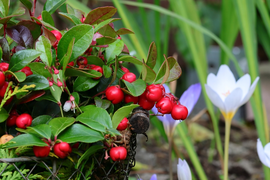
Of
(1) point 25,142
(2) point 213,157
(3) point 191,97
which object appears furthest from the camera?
(2) point 213,157

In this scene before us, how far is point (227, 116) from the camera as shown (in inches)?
13.5

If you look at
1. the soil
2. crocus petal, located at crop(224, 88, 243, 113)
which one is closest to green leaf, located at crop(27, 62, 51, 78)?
crocus petal, located at crop(224, 88, 243, 113)

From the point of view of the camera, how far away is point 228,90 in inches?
14.9

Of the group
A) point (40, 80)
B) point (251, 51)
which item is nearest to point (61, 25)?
point (251, 51)

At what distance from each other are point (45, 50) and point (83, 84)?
0.14ft

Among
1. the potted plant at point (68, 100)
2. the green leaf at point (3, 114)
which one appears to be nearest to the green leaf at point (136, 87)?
the potted plant at point (68, 100)

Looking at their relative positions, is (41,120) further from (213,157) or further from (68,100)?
(213,157)

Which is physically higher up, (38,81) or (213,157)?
(38,81)

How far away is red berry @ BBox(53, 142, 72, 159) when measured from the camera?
0.19m

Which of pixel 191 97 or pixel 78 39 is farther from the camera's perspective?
pixel 191 97

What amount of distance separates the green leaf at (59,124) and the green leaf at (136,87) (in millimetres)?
53

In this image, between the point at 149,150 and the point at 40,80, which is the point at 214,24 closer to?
the point at 149,150

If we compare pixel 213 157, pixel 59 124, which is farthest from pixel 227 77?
pixel 213 157

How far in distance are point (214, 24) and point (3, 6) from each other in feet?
5.45
